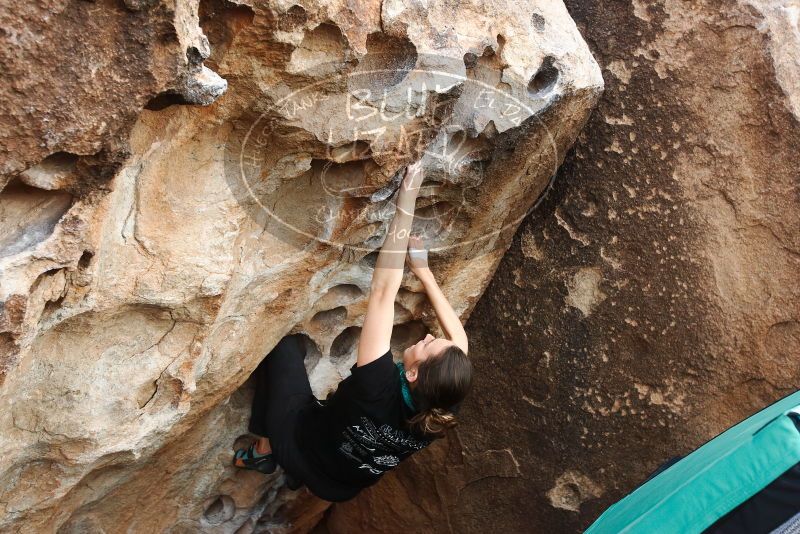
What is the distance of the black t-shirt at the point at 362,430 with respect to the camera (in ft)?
4.88

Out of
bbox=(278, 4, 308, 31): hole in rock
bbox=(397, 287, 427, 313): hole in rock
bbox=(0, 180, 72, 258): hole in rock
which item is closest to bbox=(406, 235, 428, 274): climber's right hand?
bbox=(397, 287, 427, 313): hole in rock

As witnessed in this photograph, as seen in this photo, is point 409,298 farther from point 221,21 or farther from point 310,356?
point 221,21

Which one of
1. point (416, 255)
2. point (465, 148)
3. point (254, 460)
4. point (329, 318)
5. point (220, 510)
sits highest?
point (465, 148)

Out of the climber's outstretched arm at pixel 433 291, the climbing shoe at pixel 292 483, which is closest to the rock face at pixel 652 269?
the climber's outstretched arm at pixel 433 291

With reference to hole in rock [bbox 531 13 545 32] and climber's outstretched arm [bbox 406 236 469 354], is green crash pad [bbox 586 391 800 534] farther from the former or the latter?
hole in rock [bbox 531 13 545 32]

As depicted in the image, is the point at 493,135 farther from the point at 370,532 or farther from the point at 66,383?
the point at 370,532

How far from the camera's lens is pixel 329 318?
1716 mm

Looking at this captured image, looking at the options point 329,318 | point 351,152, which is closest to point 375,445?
point 329,318

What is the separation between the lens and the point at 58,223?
3.38ft

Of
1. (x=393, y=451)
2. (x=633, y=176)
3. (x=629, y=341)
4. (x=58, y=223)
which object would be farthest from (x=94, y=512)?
(x=633, y=176)

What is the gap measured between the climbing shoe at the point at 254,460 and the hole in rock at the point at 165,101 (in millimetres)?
929

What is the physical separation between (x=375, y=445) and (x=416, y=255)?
381 mm

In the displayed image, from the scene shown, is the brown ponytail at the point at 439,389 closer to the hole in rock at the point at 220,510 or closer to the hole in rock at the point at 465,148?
the hole in rock at the point at 465,148

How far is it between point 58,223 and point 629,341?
1.20m
